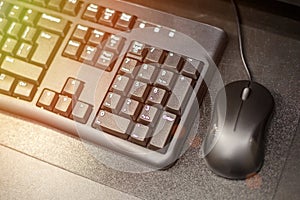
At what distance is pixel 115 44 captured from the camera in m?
0.63

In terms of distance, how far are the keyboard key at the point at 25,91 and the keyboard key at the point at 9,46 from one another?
0.04m

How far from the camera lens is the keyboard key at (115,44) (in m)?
0.63

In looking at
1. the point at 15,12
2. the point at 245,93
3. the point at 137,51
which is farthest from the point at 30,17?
the point at 245,93

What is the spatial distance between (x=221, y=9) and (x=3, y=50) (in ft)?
0.79

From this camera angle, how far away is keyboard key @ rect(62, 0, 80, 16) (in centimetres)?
66

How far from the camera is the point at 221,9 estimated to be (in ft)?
2.19

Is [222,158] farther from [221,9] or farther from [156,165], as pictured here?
[221,9]

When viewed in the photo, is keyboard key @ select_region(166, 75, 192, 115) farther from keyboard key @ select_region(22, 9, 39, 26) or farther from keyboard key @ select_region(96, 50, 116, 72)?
keyboard key @ select_region(22, 9, 39, 26)

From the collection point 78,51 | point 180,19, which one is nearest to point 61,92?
point 78,51

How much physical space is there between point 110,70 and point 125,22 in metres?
0.06

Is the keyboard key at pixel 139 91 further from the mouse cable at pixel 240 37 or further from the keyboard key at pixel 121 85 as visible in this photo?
the mouse cable at pixel 240 37

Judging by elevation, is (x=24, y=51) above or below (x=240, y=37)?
below

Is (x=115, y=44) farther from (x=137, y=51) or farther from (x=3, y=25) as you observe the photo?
(x=3, y=25)

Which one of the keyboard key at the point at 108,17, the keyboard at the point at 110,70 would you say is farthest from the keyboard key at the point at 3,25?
the keyboard key at the point at 108,17
